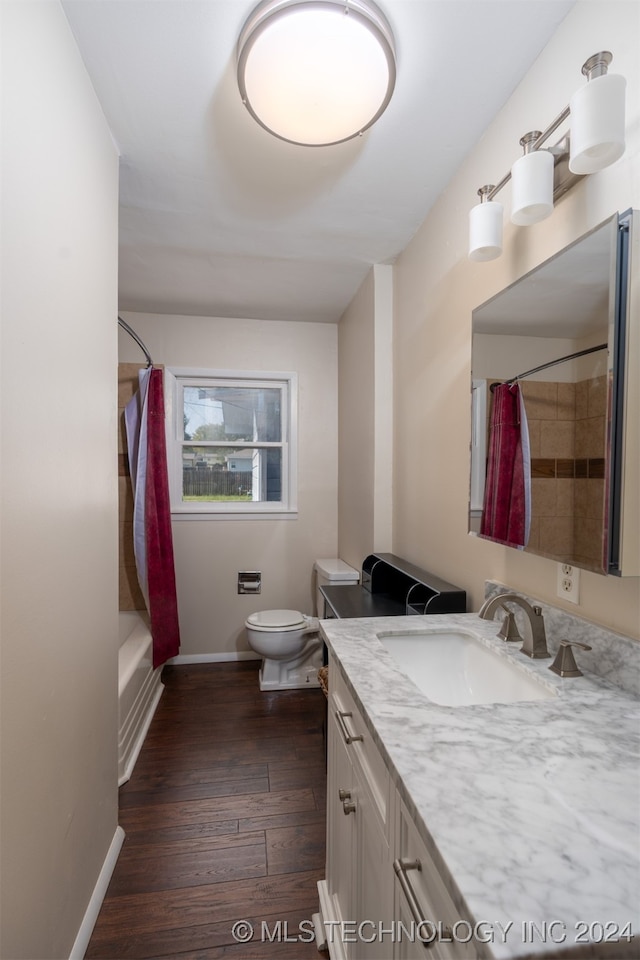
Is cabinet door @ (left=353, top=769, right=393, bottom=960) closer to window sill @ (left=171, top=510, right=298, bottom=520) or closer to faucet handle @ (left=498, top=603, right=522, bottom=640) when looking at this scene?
faucet handle @ (left=498, top=603, right=522, bottom=640)

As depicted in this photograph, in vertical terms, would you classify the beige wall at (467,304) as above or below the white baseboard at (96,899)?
above

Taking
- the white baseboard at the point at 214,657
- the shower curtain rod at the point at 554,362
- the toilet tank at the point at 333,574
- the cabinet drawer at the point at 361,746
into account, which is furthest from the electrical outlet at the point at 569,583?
the white baseboard at the point at 214,657

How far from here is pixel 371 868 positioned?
993mm

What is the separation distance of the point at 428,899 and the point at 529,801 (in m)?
0.20

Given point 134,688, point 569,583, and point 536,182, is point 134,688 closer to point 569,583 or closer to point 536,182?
point 569,583

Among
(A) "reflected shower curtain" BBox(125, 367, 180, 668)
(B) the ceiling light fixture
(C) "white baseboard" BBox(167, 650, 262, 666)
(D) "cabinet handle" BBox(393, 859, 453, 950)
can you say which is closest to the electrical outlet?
(D) "cabinet handle" BBox(393, 859, 453, 950)

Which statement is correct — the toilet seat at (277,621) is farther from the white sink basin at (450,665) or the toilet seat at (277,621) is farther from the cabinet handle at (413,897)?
the cabinet handle at (413,897)

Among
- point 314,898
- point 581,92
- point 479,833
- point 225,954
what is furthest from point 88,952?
point 581,92

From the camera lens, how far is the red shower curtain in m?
3.02

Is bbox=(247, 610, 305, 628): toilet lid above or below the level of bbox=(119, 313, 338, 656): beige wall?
below

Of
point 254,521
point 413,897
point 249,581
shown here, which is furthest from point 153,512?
point 413,897

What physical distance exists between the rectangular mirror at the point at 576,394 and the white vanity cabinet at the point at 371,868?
24.9 inches

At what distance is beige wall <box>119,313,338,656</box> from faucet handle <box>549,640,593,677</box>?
8.56 feet

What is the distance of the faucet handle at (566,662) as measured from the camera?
1.07 metres
